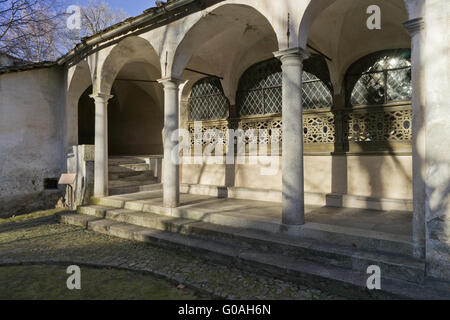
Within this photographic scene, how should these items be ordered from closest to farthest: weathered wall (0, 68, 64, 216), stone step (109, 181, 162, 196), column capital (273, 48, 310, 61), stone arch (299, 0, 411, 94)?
1. column capital (273, 48, 310, 61)
2. stone arch (299, 0, 411, 94)
3. stone step (109, 181, 162, 196)
4. weathered wall (0, 68, 64, 216)

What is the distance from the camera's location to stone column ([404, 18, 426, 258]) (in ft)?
11.6

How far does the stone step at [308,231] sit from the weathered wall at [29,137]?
533cm

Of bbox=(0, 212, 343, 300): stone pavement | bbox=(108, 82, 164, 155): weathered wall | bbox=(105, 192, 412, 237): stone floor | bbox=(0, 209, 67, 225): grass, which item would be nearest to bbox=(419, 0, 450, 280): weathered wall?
bbox=(105, 192, 412, 237): stone floor

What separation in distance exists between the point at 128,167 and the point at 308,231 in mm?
7047

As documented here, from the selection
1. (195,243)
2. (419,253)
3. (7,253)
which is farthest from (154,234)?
(419,253)

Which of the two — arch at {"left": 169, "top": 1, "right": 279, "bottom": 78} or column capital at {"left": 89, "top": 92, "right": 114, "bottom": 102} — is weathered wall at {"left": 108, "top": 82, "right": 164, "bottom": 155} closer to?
column capital at {"left": 89, "top": 92, "right": 114, "bottom": 102}

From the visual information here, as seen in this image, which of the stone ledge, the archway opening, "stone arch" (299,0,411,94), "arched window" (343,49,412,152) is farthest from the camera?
"arched window" (343,49,412,152)

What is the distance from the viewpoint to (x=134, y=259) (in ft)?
15.5

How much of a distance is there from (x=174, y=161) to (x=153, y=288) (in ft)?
10.0

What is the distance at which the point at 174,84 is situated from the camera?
639 cm

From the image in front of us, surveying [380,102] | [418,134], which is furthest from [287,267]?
[380,102]

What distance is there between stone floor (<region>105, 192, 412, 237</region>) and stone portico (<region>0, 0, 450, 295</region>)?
0.05 metres

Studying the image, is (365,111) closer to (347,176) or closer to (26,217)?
(347,176)
